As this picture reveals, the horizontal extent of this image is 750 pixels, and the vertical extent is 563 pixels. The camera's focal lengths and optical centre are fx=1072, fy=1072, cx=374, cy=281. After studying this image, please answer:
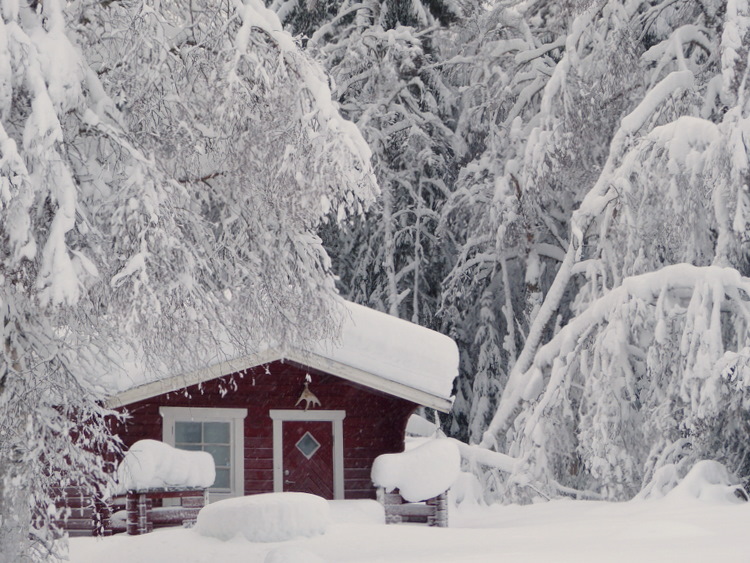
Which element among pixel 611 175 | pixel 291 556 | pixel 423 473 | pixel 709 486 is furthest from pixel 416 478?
pixel 291 556

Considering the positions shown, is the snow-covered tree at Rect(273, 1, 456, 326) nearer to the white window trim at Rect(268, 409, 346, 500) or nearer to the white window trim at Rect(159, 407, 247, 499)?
the white window trim at Rect(268, 409, 346, 500)

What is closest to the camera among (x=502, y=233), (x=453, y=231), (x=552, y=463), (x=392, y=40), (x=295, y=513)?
(x=295, y=513)

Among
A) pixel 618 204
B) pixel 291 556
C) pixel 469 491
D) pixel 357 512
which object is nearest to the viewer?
pixel 291 556

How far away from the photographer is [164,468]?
13.2 metres

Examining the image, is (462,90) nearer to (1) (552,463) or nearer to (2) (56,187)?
(1) (552,463)

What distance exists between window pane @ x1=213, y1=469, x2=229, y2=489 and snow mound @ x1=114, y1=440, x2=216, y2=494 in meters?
2.52

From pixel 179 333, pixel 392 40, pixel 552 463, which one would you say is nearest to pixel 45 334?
pixel 179 333

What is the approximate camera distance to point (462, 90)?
906 inches

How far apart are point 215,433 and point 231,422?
29 cm

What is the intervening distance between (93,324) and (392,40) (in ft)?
52.2

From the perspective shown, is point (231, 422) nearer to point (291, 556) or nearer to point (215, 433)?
point (215, 433)

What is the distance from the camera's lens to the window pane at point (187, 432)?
1591 centimetres

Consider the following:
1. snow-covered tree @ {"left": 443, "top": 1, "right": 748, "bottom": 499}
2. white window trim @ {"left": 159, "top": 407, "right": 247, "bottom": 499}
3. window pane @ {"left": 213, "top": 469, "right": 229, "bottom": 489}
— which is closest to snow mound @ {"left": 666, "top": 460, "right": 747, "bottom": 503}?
snow-covered tree @ {"left": 443, "top": 1, "right": 748, "bottom": 499}

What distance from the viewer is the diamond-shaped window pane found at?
16250 millimetres
